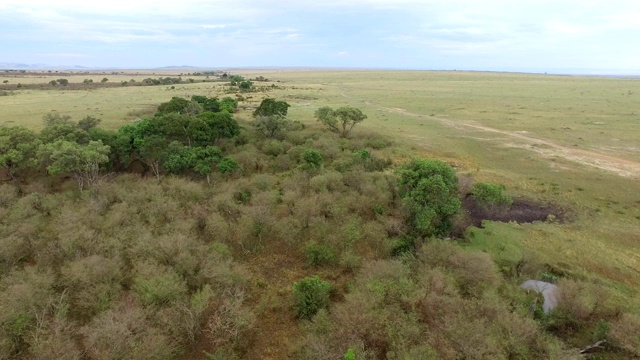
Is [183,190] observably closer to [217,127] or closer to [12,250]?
[12,250]

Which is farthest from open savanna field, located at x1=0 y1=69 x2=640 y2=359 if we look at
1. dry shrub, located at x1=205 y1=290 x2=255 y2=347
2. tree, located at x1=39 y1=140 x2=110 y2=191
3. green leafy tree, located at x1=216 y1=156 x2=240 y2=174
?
tree, located at x1=39 y1=140 x2=110 y2=191

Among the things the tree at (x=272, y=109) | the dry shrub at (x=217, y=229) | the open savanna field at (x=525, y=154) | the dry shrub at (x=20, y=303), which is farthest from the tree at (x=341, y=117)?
the dry shrub at (x=20, y=303)

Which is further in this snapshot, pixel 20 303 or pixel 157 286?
pixel 157 286

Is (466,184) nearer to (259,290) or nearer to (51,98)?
(259,290)

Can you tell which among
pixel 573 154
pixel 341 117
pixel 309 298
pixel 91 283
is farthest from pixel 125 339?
pixel 573 154

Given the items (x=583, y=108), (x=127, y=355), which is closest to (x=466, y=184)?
(x=127, y=355)

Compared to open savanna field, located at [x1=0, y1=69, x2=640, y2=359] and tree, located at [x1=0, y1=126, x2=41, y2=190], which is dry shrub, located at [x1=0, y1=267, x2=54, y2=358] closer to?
open savanna field, located at [x1=0, y1=69, x2=640, y2=359]
